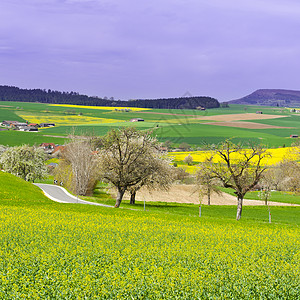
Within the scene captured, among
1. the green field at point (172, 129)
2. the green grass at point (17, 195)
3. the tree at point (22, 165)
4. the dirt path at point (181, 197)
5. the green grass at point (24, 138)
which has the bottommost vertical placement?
the dirt path at point (181, 197)

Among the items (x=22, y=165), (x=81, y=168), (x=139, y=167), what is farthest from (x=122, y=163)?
(x=22, y=165)

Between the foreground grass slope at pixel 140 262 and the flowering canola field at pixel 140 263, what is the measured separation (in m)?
0.03

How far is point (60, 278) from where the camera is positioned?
49.8ft

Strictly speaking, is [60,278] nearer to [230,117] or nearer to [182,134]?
[182,134]

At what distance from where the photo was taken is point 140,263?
1822cm

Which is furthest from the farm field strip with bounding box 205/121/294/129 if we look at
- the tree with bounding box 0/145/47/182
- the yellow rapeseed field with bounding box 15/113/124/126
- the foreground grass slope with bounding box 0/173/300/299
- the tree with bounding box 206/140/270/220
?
the foreground grass slope with bounding box 0/173/300/299

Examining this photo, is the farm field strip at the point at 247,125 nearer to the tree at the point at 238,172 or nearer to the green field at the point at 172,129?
the green field at the point at 172,129

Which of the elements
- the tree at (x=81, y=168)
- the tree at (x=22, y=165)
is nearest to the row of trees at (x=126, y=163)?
the tree at (x=81, y=168)

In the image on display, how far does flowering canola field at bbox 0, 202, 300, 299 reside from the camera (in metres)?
13.8

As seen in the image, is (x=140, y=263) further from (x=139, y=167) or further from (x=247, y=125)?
(x=247, y=125)

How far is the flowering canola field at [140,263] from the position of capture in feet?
45.3

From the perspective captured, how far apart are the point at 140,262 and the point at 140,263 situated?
1.14 ft

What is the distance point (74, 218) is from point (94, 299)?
70.9 feet

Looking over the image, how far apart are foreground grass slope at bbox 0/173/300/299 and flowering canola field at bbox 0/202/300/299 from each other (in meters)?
0.03
